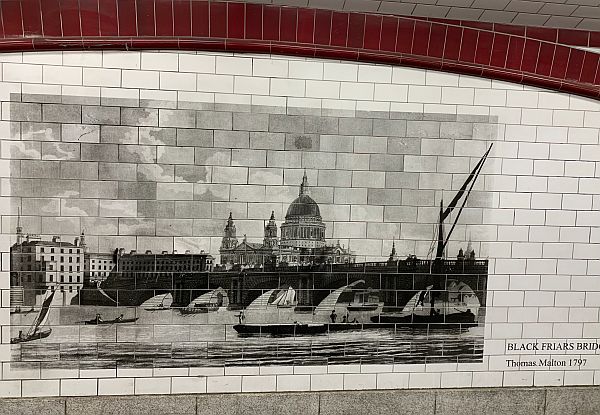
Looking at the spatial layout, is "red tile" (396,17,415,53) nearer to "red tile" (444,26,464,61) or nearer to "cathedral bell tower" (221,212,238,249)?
"red tile" (444,26,464,61)

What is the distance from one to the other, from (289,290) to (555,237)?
1.68m

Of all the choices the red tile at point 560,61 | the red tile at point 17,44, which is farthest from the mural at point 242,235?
the red tile at point 560,61

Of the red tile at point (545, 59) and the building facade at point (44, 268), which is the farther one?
the red tile at point (545, 59)

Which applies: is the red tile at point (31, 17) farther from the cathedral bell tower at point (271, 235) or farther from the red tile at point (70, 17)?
the cathedral bell tower at point (271, 235)

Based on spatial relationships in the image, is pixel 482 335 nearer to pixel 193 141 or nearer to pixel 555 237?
pixel 555 237

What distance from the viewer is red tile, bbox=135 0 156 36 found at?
263cm

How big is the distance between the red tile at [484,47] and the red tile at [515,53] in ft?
0.38

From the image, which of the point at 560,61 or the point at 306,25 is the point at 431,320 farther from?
the point at 306,25

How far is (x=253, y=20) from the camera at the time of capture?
271cm

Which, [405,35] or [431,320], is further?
[431,320]

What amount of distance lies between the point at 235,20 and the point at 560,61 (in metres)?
1.93

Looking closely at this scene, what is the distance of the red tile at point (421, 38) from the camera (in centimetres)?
281

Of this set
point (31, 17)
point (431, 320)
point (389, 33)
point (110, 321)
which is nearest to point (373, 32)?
point (389, 33)

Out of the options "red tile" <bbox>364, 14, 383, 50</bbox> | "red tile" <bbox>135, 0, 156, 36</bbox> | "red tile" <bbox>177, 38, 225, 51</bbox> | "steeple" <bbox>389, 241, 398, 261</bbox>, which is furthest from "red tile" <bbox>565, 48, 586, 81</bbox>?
"red tile" <bbox>135, 0, 156, 36</bbox>
